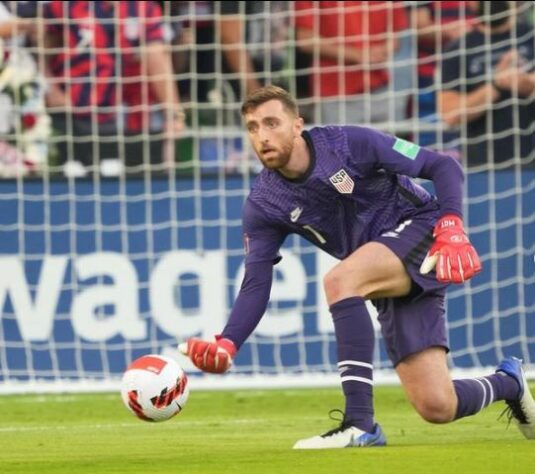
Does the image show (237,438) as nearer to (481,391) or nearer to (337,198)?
(481,391)

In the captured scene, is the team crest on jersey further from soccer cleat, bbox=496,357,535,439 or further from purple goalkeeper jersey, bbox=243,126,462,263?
soccer cleat, bbox=496,357,535,439

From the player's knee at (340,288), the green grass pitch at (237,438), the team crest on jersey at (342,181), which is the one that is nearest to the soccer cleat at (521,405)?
the green grass pitch at (237,438)

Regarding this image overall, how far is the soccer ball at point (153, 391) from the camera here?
702cm

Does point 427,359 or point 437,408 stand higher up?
point 427,359

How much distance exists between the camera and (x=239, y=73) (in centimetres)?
1287

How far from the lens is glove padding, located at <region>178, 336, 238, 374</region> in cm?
685

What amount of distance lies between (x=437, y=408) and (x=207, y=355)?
3.69 feet

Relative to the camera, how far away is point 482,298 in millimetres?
12508

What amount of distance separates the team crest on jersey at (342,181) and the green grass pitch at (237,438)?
112cm

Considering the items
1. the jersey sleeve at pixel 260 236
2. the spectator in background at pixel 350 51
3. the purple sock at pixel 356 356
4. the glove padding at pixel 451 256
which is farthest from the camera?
the spectator in background at pixel 350 51

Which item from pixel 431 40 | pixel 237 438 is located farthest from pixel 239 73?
pixel 237 438

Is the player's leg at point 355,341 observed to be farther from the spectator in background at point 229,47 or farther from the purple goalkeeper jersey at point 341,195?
the spectator in background at point 229,47

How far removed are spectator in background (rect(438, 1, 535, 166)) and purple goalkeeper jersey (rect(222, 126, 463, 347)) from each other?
5.27 metres

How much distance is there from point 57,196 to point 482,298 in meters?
3.25
